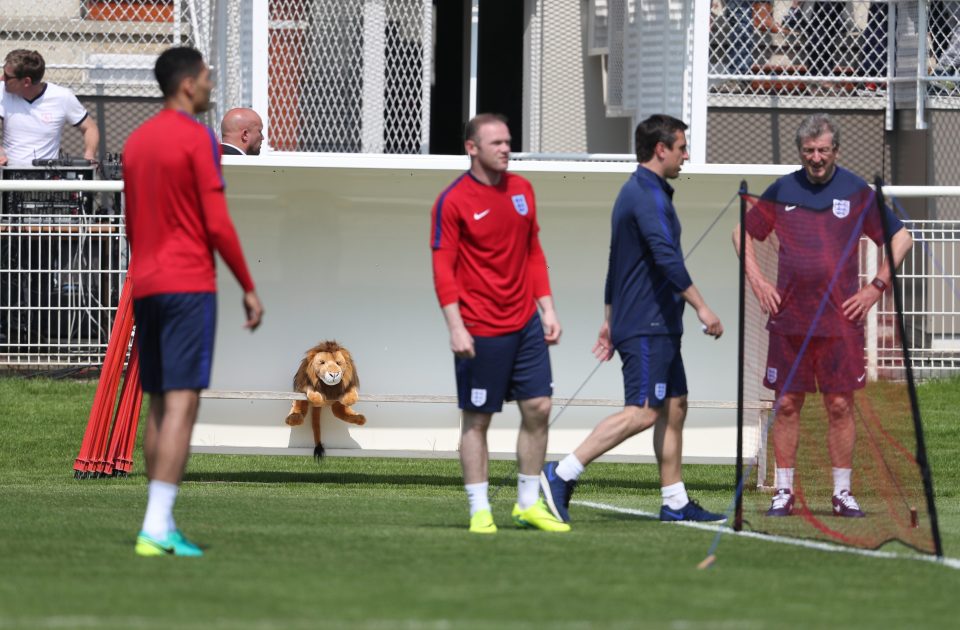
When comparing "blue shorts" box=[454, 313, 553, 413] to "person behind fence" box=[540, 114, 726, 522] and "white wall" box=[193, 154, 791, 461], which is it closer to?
"person behind fence" box=[540, 114, 726, 522]

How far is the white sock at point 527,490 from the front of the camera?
811cm

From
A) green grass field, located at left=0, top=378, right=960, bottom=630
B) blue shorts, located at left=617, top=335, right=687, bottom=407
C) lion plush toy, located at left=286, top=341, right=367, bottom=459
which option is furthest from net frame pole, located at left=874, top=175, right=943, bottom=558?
lion plush toy, located at left=286, top=341, right=367, bottom=459

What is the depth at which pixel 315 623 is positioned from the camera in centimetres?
527

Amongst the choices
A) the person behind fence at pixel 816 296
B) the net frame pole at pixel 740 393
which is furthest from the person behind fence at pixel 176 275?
the person behind fence at pixel 816 296

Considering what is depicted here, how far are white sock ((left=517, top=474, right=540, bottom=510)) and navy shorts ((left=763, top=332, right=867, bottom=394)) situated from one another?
1563mm

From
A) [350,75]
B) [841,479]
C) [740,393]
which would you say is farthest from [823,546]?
[350,75]

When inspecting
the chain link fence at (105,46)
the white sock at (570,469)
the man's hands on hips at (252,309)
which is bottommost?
the white sock at (570,469)

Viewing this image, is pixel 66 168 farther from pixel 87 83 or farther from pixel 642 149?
pixel 642 149

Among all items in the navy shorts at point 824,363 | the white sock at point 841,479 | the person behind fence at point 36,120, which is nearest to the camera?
the navy shorts at point 824,363

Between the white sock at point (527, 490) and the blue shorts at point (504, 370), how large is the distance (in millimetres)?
413

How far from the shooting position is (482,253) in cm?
786

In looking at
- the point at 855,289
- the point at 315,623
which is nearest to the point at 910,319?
the point at 855,289

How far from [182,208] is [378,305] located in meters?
5.21

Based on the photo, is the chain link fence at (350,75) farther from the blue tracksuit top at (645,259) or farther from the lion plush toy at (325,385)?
the blue tracksuit top at (645,259)
